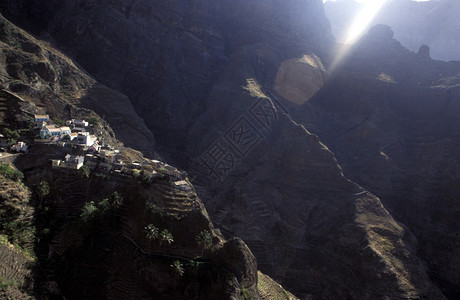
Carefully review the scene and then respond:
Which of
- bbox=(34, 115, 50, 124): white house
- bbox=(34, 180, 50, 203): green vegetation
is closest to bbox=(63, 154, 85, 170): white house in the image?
bbox=(34, 180, 50, 203): green vegetation

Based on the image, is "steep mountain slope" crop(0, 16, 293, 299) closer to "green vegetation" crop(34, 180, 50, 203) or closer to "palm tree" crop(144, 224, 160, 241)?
"green vegetation" crop(34, 180, 50, 203)

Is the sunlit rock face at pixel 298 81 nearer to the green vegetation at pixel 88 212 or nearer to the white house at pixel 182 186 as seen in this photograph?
the white house at pixel 182 186

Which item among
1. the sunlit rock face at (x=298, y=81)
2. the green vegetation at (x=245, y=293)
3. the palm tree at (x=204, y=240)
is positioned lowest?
the green vegetation at (x=245, y=293)

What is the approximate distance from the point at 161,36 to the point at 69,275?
68895mm

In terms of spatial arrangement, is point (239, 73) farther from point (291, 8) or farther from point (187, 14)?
point (291, 8)

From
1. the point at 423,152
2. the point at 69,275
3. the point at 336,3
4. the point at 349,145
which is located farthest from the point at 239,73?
the point at 336,3

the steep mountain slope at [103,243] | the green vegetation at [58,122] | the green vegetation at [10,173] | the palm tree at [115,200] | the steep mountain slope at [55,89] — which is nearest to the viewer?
the steep mountain slope at [103,243]

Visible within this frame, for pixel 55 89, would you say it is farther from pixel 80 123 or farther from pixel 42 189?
pixel 42 189

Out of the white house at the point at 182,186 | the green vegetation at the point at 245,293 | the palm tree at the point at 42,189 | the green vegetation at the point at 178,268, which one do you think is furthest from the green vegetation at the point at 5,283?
the green vegetation at the point at 245,293

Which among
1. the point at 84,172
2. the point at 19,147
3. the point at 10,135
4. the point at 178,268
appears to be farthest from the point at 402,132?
the point at 10,135

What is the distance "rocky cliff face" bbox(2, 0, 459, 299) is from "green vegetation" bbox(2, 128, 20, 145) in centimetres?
3098

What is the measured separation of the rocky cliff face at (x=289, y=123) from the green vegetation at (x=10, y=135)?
3098 cm

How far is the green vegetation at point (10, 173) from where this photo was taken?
110 ft

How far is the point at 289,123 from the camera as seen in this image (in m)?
73.5
